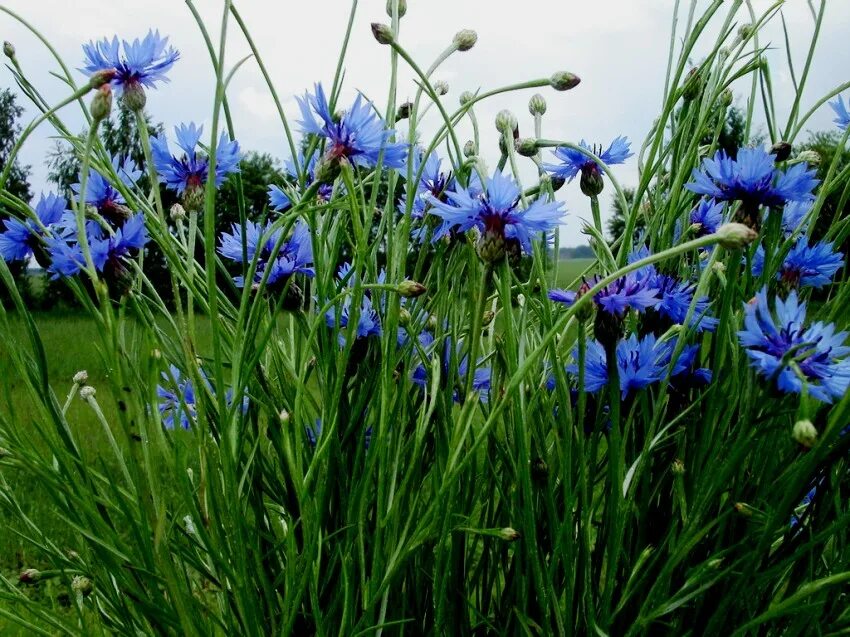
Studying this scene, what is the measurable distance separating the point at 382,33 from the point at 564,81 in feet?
0.51

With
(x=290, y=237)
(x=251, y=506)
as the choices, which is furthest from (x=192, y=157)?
(x=251, y=506)

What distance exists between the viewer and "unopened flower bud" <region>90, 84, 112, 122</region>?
0.60 metres

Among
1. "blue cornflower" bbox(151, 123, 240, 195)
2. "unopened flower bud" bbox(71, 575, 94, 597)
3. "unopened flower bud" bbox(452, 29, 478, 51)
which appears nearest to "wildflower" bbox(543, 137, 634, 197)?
"unopened flower bud" bbox(452, 29, 478, 51)

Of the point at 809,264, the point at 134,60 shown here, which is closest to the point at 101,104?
the point at 134,60

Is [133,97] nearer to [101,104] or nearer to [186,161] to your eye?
[186,161]

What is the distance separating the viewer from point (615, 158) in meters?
1.00

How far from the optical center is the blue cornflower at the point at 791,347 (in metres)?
0.60

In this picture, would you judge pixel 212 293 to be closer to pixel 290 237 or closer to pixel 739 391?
pixel 290 237

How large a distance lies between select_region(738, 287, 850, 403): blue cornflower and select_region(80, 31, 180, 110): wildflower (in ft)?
1.83

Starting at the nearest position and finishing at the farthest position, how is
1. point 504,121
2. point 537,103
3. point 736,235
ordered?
point 736,235 → point 504,121 → point 537,103

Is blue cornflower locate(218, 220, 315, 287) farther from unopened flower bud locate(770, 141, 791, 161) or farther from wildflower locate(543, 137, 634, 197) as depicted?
unopened flower bud locate(770, 141, 791, 161)

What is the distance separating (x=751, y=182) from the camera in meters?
0.72

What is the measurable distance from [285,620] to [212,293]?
29 cm

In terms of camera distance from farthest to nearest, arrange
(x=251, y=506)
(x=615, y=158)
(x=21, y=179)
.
Result: (x=21, y=179) < (x=615, y=158) < (x=251, y=506)
